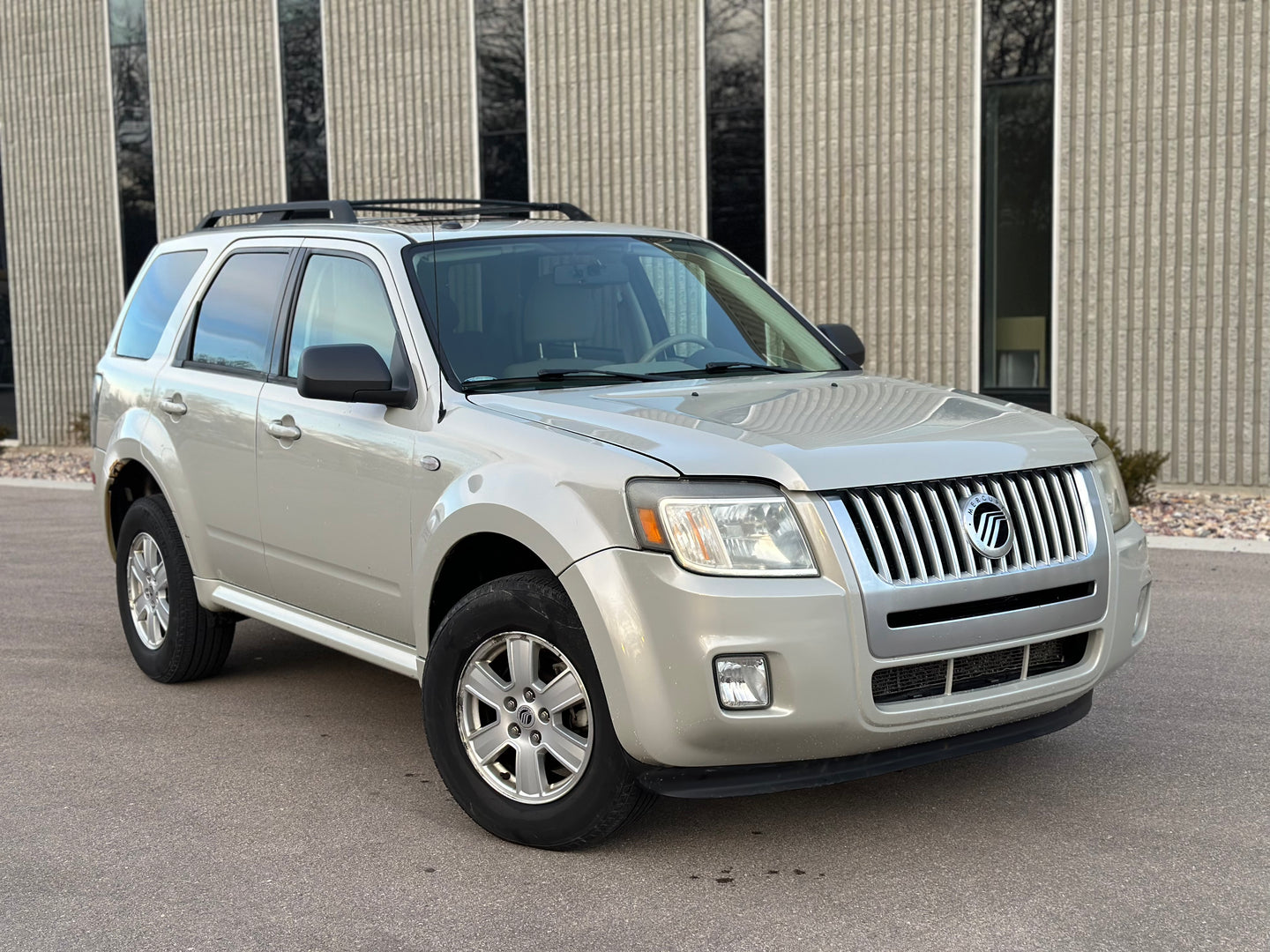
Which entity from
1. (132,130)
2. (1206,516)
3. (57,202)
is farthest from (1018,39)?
(57,202)

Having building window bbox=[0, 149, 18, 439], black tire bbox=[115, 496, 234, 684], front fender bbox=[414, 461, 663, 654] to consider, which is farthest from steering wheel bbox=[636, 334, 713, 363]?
building window bbox=[0, 149, 18, 439]

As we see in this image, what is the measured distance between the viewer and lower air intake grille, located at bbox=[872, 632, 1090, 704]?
12.3 ft

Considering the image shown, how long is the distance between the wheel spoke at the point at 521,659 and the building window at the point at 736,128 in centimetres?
1033

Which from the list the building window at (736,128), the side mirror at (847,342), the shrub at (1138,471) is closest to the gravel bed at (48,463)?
the building window at (736,128)

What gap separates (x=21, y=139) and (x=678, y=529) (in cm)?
1738

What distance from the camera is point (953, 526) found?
150 inches

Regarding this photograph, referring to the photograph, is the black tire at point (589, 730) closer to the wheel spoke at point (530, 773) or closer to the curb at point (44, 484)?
the wheel spoke at point (530, 773)

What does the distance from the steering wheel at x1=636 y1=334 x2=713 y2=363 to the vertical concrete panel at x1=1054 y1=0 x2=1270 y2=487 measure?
8.37 m

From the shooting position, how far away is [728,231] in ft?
46.9

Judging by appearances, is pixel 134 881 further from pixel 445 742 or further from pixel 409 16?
pixel 409 16

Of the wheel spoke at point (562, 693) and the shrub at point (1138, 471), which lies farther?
the shrub at point (1138, 471)

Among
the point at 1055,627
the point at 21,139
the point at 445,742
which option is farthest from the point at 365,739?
the point at 21,139

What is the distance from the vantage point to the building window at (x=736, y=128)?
13.9 m

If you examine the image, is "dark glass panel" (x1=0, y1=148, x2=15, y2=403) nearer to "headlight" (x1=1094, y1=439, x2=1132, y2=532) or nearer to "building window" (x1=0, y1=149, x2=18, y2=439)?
"building window" (x1=0, y1=149, x2=18, y2=439)
